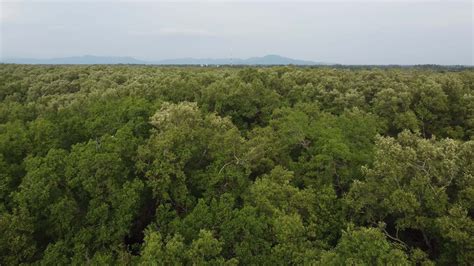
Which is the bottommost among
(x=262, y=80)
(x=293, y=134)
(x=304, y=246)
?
(x=304, y=246)

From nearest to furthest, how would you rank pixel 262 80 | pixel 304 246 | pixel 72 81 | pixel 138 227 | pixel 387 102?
pixel 304 246 → pixel 138 227 → pixel 387 102 → pixel 262 80 → pixel 72 81

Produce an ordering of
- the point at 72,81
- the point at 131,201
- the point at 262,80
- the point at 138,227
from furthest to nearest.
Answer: the point at 72,81 < the point at 262,80 < the point at 138,227 < the point at 131,201

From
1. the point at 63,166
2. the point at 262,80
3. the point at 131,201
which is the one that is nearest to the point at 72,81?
the point at 262,80

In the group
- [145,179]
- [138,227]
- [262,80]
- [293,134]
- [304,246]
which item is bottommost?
[138,227]

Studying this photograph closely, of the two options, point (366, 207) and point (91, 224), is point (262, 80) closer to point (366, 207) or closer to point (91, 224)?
point (366, 207)

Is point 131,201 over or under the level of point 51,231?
over

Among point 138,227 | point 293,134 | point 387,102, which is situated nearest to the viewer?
point 138,227

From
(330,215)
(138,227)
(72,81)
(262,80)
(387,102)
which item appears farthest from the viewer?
(72,81)

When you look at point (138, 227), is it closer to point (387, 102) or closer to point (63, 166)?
point (63, 166)

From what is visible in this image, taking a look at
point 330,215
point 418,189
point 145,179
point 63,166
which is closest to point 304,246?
point 330,215

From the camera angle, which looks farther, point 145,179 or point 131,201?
point 145,179
